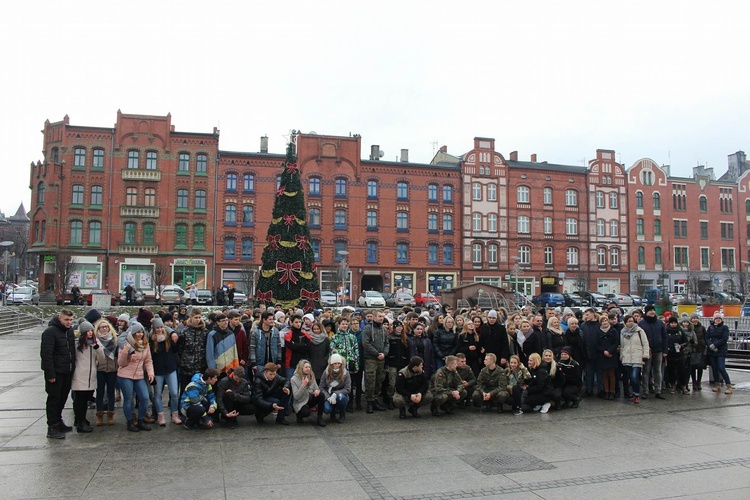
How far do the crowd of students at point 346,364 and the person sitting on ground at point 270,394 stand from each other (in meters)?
0.02

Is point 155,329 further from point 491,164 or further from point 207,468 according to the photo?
point 491,164

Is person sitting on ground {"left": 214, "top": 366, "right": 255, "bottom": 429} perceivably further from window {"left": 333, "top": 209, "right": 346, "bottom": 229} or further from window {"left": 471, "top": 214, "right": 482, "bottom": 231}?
window {"left": 471, "top": 214, "right": 482, "bottom": 231}

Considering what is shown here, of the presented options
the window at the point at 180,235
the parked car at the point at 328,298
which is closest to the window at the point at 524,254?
the parked car at the point at 328,298

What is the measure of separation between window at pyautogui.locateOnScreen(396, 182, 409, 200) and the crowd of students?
39.1m

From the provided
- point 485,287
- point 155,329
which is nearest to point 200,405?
point 155,329

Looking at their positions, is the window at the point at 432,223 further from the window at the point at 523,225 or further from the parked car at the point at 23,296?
the parked car at the point at 23,296

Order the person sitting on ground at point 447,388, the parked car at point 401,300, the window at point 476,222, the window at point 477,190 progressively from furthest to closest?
the window at point 477,190 → the window at point 476,222 → the parked car at point 401,300 → the person sitting on ground at point 447,388

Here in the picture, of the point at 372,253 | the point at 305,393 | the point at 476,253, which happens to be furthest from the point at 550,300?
the point at 305,393

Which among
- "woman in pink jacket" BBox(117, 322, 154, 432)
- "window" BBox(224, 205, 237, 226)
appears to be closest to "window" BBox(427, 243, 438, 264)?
"window" BBox(224, 205, 237, 226)

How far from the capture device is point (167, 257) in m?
47.0

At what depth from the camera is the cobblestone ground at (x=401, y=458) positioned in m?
6.35

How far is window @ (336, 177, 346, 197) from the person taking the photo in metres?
50.2

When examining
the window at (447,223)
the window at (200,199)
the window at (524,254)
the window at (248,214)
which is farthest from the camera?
the window at (524,254)

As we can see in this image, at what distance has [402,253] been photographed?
51312mm
